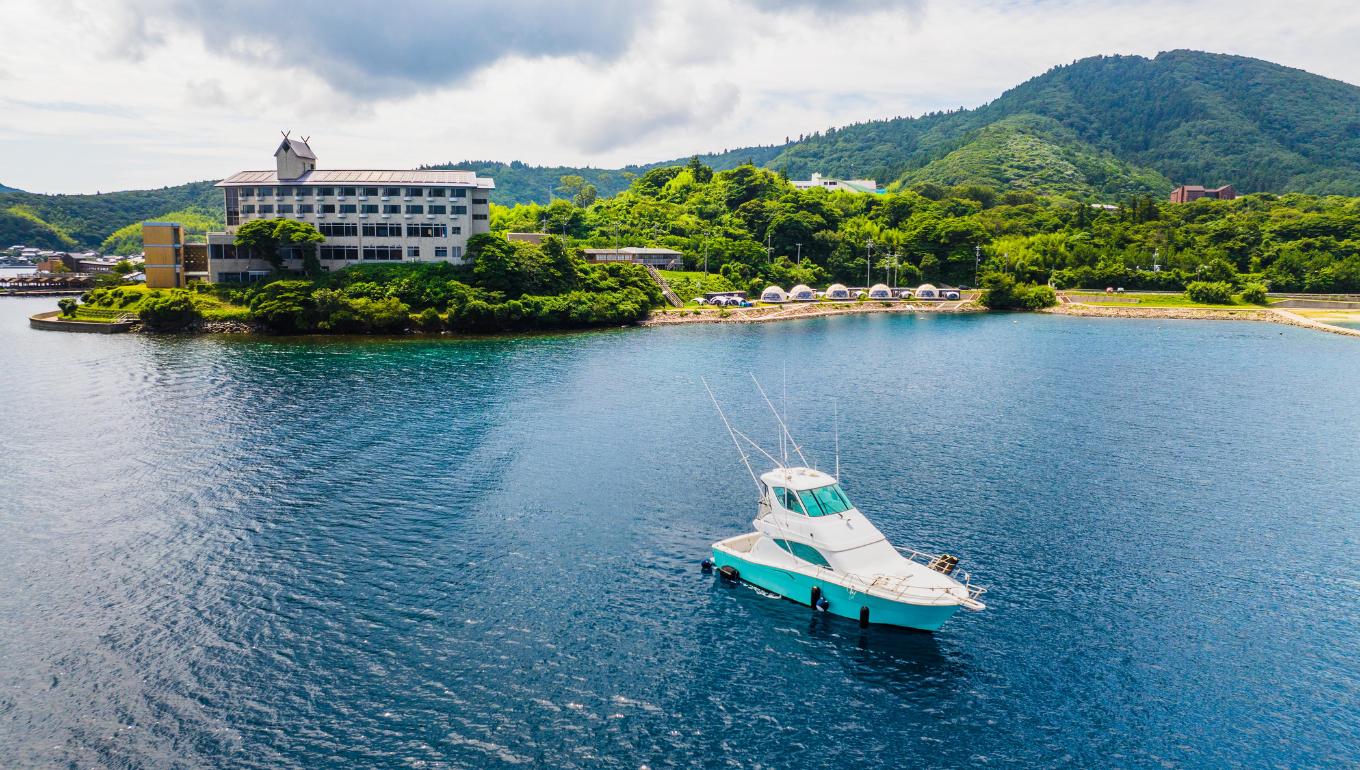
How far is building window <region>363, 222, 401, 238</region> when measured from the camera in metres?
132

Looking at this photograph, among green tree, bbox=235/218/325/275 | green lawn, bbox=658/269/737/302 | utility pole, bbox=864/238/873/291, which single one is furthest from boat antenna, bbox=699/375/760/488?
utility pole, bbox=864/238/873/291

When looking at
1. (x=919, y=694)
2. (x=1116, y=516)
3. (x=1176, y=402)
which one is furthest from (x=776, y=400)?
(x=919, y=694)

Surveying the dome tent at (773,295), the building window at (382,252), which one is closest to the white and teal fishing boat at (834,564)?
the building window at (382,252)

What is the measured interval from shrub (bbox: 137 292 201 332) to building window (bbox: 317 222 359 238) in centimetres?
2300

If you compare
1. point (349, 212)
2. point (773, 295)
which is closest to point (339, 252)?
→ point (349, 212)

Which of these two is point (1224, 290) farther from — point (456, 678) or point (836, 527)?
point (456, 678)

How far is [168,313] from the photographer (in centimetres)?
12006

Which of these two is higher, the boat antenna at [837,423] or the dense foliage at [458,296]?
the dense foliage at [458,296]

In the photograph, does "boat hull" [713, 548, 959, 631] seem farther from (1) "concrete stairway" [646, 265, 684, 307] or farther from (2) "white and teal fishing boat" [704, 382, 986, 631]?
(1) "concrete stairway" [646, 265, 684, 307]

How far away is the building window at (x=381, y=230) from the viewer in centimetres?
13238

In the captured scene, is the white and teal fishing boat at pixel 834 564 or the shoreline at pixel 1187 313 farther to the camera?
the shoreline at pixel 1187 313

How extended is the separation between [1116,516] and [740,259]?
13715cm

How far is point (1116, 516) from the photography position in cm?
4966

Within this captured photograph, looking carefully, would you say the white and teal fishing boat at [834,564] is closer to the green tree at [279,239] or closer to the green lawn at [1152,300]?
the green tree at [279,239]
